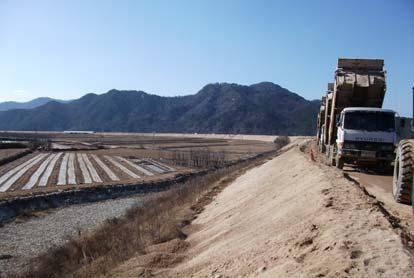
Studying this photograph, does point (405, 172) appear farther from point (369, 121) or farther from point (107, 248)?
point (107, 248)

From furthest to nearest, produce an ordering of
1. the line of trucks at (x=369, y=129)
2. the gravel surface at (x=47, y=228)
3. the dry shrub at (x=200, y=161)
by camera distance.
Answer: the dry shrub at (x=200, y=161), the gravel surface at (x=47, y=228), the line of trucks at (x=369, y=129)

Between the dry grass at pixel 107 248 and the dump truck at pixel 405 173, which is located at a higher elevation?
the dump truck at pixel 405 173

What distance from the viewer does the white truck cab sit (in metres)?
16.5

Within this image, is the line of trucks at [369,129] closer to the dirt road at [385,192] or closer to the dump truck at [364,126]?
the dump truck at [364,126]

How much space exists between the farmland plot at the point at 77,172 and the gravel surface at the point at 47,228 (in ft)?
22.7

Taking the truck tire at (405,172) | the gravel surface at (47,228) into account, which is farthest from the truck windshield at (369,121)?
the gravel surface at (47,228)

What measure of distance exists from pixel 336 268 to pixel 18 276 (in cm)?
1344

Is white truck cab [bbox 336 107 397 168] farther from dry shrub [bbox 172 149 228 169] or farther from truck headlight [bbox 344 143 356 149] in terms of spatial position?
dry shrub [bbox 172 149 228 169]

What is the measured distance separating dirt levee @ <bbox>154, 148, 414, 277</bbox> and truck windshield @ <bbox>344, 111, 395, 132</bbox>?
3.34 m

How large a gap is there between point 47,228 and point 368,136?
20.4 m

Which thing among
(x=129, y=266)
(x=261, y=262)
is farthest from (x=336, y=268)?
(x=129, y=266)

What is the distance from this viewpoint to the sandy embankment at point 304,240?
21.1ft

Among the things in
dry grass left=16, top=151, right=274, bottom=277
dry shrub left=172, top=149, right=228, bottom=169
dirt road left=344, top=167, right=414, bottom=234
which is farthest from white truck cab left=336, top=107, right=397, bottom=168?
dry shrub left=172, top=149, right=228, bottom=169

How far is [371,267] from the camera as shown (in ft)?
20.0
